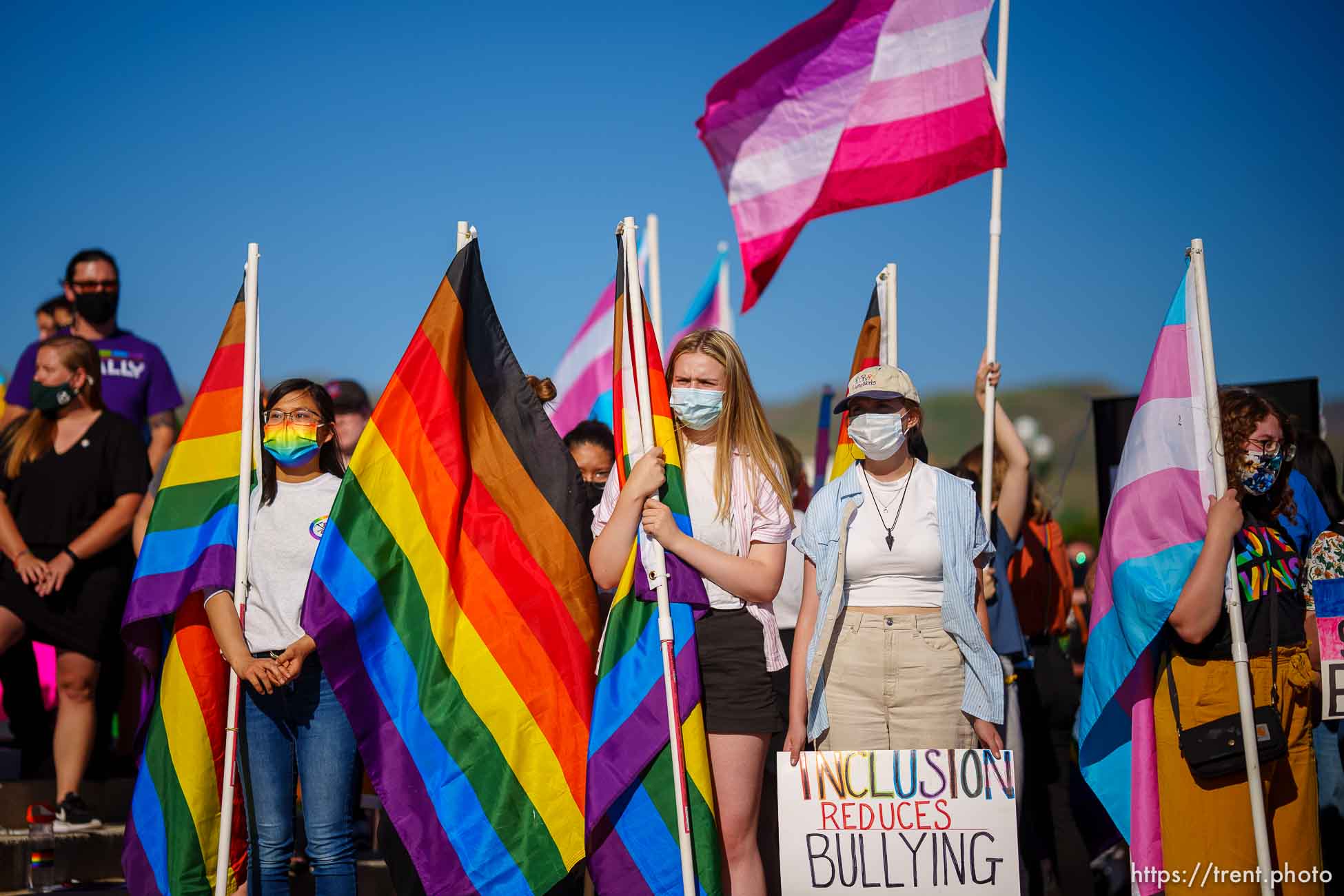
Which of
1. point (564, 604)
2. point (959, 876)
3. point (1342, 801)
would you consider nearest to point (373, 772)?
point (564, 604)

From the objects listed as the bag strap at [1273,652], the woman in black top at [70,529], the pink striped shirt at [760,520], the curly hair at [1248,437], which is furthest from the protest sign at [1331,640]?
the woman in black top at [70,529]

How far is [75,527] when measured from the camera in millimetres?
6293

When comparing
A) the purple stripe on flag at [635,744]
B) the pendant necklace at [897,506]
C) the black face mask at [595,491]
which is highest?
the black face mask at [595,491]

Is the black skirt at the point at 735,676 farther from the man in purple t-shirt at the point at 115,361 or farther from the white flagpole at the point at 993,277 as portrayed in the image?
the man in purple t-shirt at the point at 115,361

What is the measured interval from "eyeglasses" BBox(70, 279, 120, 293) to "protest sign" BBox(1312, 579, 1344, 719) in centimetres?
612

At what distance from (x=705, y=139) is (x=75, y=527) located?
3872mm

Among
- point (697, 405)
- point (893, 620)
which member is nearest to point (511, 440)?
point (697, 405)

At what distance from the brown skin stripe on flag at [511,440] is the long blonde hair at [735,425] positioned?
0.55 m

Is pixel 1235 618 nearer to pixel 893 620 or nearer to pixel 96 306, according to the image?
pixel 893 620

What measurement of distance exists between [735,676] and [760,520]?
533 mm

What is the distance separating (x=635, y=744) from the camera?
4250 mm

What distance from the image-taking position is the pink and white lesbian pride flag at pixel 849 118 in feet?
20.6

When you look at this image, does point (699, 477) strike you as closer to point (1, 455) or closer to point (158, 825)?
point (158, 825)

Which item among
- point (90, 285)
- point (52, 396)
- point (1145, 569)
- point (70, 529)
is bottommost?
point (1145, 569)
